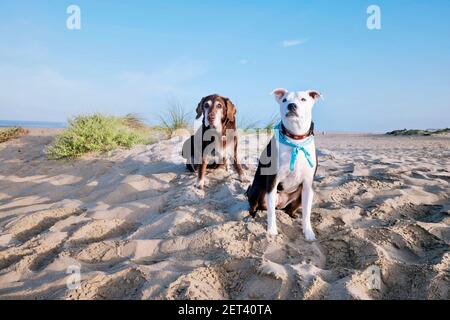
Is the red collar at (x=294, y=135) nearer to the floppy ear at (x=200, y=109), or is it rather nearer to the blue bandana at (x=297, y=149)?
the blue bandana at (x=297, y=149)

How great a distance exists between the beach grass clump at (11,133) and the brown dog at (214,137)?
815 centimetres

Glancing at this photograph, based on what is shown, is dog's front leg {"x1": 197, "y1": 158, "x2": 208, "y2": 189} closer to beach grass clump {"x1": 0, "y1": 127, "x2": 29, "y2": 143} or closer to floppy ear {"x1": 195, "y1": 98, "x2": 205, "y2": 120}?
floppy ear {"x1": 195, "y1": 98, "x2": 205, "y2": 120}

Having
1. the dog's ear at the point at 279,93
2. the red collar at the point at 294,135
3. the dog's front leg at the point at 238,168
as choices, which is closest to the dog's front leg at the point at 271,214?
the red collar at the point at 294,135

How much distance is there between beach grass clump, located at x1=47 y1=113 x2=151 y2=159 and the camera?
823cm

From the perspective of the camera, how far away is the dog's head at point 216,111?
17.8 feet

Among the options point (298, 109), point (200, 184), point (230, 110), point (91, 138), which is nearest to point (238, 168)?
point (200, 184)

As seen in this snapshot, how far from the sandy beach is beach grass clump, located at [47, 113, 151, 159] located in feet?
6.86

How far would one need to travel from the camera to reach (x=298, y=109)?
342 cm

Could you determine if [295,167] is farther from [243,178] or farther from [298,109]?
[243,178]

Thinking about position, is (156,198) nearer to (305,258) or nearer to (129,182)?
(129,182)

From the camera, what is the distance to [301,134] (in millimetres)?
3557

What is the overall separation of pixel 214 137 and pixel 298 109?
2507 millimetres

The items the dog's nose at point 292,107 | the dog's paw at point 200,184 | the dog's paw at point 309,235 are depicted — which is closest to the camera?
the dog's nose at point 292,107
